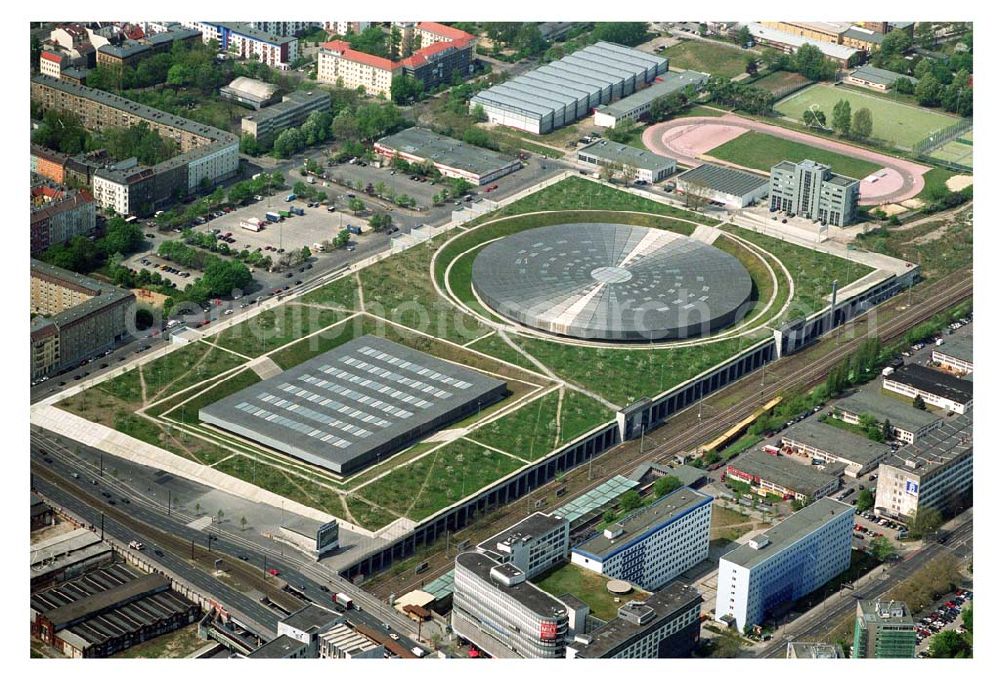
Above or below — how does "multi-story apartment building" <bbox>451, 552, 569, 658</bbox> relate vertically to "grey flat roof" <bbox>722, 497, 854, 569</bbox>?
below

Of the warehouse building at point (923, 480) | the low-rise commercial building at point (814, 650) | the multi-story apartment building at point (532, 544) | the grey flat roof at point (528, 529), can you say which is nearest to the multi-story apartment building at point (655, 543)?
the multi-story apartment building at point (532, 544)

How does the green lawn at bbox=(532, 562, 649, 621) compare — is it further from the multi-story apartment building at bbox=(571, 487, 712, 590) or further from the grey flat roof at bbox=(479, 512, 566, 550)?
the grey flat roof at bbox=(479, 512, 566, 550)

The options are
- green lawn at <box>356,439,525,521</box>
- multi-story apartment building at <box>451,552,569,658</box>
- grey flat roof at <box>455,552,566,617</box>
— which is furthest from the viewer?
green lawn at <box>356,439,525,521</box>

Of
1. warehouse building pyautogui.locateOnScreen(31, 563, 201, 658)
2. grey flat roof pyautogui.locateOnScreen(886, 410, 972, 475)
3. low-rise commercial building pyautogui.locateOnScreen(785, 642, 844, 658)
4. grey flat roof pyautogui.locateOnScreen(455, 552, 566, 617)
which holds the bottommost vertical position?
warehouse building pyautogui.locateOnScreen(31, 563, 201, 658)

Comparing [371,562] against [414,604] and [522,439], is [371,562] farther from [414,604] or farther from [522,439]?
[522,439]

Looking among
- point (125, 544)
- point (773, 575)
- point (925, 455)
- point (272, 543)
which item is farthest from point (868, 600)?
point (125, 544)

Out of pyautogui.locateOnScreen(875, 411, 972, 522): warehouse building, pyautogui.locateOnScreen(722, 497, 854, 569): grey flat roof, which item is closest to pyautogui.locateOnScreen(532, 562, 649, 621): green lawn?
pyautogui.locateOnScreen(722, 497, 854, 569): grey flat roof

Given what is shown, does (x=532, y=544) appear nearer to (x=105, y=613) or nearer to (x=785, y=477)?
(x=785, y=477)

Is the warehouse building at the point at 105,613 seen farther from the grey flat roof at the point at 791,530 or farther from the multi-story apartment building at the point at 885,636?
the multi-story apartment building at the point at 885,636
